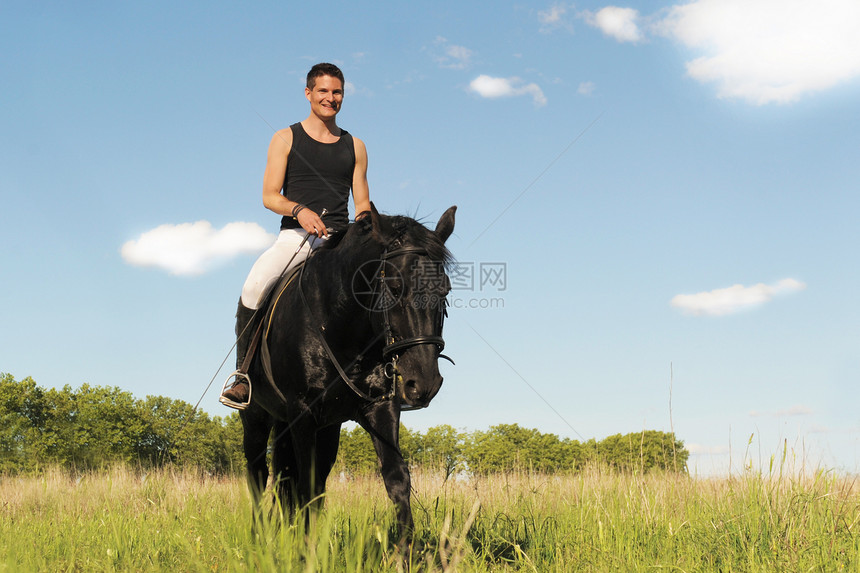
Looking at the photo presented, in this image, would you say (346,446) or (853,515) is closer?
(853,515)

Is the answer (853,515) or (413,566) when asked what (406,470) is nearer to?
(413,566)

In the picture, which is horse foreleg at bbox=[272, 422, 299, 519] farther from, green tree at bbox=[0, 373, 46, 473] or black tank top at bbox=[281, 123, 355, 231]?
green tree at bbox=[0, 373, 46, 473]

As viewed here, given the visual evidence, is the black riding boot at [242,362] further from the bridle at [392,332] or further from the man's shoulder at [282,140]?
the bridle at [392,332]

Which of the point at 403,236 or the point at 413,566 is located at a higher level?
the point at 403,236

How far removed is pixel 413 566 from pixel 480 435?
13.6m

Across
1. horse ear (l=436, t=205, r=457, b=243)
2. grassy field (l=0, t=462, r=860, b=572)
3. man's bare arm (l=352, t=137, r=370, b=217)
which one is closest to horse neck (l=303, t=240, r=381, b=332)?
horse ear (l=436, t=205, r=457, b=243)

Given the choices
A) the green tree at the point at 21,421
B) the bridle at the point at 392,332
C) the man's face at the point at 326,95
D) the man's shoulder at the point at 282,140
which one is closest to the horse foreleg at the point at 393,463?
the bridle at the point at 392,332

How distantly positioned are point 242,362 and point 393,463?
2.45 meters

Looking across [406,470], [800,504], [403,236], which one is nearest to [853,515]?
[800,504]

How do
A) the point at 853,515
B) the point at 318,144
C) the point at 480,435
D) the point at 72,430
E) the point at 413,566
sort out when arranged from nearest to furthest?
the point at 413,566 < the point at 853,515 < the point at 318,144 < the point at 480,435 < the point at 72,430

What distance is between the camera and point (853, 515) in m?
5.44

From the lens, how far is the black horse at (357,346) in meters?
4.26

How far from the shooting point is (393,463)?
4.95 metres

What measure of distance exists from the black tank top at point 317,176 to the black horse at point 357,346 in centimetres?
86
